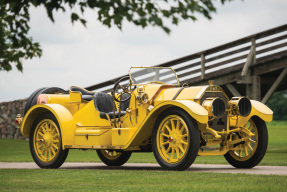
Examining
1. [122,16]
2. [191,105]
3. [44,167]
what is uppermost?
[122,16]

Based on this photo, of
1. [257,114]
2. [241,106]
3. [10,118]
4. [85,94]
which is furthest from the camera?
[10,118]

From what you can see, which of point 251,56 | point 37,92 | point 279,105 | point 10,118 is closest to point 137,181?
point 37,92

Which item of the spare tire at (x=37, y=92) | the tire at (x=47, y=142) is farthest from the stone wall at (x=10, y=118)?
the tire at (x=47, y=142)

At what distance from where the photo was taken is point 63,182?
10.2m

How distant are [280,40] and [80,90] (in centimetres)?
894

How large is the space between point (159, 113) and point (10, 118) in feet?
68.8

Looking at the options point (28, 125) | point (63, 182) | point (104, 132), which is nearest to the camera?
point (63, 182)

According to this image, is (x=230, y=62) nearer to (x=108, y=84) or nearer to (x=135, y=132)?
(x=108, y=84)

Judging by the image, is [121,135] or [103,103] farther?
[103,103]

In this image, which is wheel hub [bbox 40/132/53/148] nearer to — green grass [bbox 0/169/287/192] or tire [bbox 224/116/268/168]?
green grass [bbox 0/169/287/192]

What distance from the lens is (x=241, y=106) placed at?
12.3 m

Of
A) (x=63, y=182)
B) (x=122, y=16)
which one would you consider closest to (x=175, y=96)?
(x=63, y=182)

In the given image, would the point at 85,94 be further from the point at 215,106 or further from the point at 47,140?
the point at 215,106

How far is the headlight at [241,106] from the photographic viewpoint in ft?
40.1
